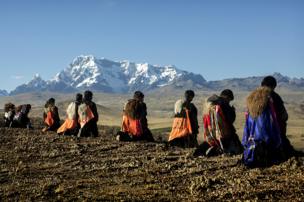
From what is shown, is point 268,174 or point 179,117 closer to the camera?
point 268,174

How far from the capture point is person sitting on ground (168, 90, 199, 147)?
1761 cm

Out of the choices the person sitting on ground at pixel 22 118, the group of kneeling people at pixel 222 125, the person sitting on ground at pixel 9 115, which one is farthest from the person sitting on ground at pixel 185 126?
the person sitting on ground at pixel 9 115

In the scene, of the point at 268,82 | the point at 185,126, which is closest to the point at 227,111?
the point at 268,82

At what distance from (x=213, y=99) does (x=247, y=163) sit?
301cm

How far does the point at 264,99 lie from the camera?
38.9 feet

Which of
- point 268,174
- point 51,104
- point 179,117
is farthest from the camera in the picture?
point 51,104

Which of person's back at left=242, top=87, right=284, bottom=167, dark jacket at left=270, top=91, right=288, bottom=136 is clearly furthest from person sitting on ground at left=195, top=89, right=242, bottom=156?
dark jacket at left=270, top=91, right=288, bottom=136

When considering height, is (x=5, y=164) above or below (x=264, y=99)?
below

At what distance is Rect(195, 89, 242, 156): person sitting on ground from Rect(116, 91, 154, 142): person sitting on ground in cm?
460

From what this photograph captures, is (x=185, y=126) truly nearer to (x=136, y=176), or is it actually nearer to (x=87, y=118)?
(x=87, y=118)

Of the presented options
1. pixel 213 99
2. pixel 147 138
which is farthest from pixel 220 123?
pixel 147 138

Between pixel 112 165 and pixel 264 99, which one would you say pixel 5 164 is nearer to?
pixel 112 165

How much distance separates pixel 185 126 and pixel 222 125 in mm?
3744

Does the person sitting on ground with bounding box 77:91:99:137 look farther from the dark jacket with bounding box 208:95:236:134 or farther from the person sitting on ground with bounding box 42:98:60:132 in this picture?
the dark jacket with bounding box 208:95:236:134
